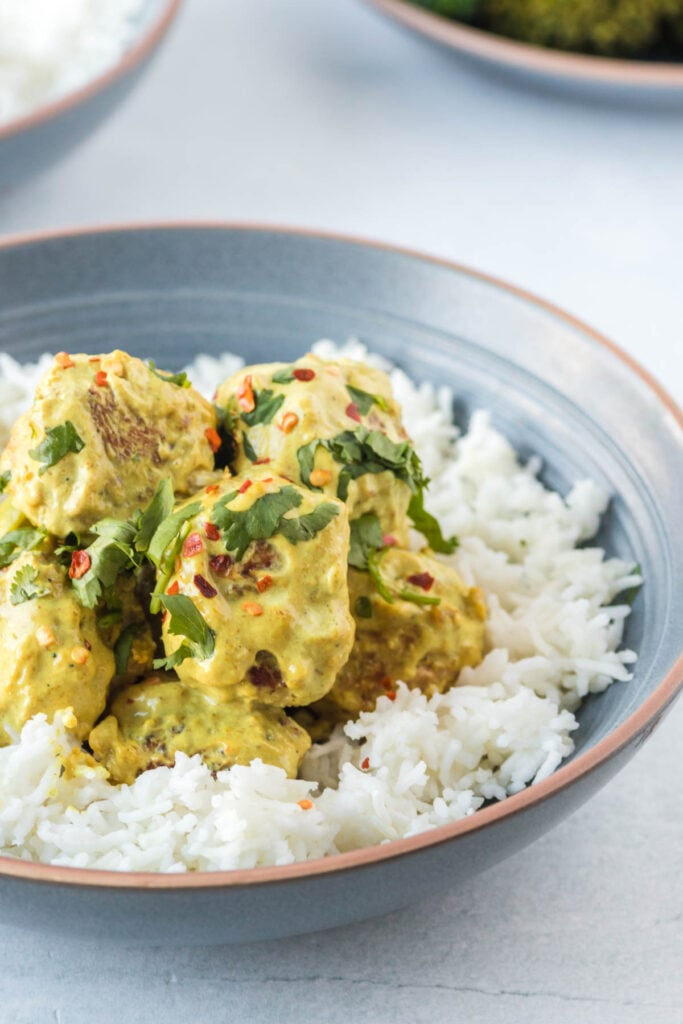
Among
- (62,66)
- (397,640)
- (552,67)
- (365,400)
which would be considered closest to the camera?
(397,640)

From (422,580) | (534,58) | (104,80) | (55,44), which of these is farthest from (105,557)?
(534,58)

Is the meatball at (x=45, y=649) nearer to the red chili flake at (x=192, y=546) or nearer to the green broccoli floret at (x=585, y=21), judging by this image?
the red chili flake at (x=192, y=546)

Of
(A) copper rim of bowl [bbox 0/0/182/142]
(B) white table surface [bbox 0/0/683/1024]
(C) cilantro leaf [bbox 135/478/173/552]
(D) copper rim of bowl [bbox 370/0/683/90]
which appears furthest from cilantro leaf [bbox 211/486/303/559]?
(D) copper rim of bowl [bbox 370/0/683/90]

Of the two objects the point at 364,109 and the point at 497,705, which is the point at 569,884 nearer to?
the point at 497,705

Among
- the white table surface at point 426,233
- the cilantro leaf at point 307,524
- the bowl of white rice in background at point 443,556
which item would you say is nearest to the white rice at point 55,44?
the white table surface at point 426,233

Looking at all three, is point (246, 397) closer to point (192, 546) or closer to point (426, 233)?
point (192, 546)

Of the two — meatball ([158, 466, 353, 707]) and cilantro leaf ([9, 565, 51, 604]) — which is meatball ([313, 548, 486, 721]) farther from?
cilantro leaf ([9, 565, 51, 604])

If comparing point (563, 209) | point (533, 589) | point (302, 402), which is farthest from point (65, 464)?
Answer: point (563, 209)
